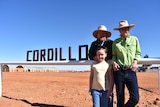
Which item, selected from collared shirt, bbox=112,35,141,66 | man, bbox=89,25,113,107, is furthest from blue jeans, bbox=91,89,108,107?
collared shirt, bbox=112,35,141,66

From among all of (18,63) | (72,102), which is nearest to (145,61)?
(72,102)

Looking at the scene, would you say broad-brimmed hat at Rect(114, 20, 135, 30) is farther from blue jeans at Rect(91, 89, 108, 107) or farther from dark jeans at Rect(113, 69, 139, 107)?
blue jeans at Rect(91, 89, 108, 107)

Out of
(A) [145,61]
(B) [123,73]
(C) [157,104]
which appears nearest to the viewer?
(B) [123,73]

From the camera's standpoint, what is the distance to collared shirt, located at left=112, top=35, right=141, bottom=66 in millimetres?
5066

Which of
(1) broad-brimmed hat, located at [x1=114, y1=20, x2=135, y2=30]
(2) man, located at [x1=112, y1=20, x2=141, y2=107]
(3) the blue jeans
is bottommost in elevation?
(3) the blue jeans

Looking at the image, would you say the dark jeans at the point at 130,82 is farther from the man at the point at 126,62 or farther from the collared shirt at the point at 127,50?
the collared shirt at the point at 127,50

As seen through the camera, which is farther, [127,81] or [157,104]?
[157,104]

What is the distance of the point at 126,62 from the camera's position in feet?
16.6

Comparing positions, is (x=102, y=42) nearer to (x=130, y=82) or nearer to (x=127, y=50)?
(x=127, y=50)

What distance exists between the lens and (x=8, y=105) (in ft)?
22.8

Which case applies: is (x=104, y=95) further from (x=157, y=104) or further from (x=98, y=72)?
(x=157, y=104)

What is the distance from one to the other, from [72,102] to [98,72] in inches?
83.5

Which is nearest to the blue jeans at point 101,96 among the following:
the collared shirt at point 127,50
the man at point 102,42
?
the man at point 102,42

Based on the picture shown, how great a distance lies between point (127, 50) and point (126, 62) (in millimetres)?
186
